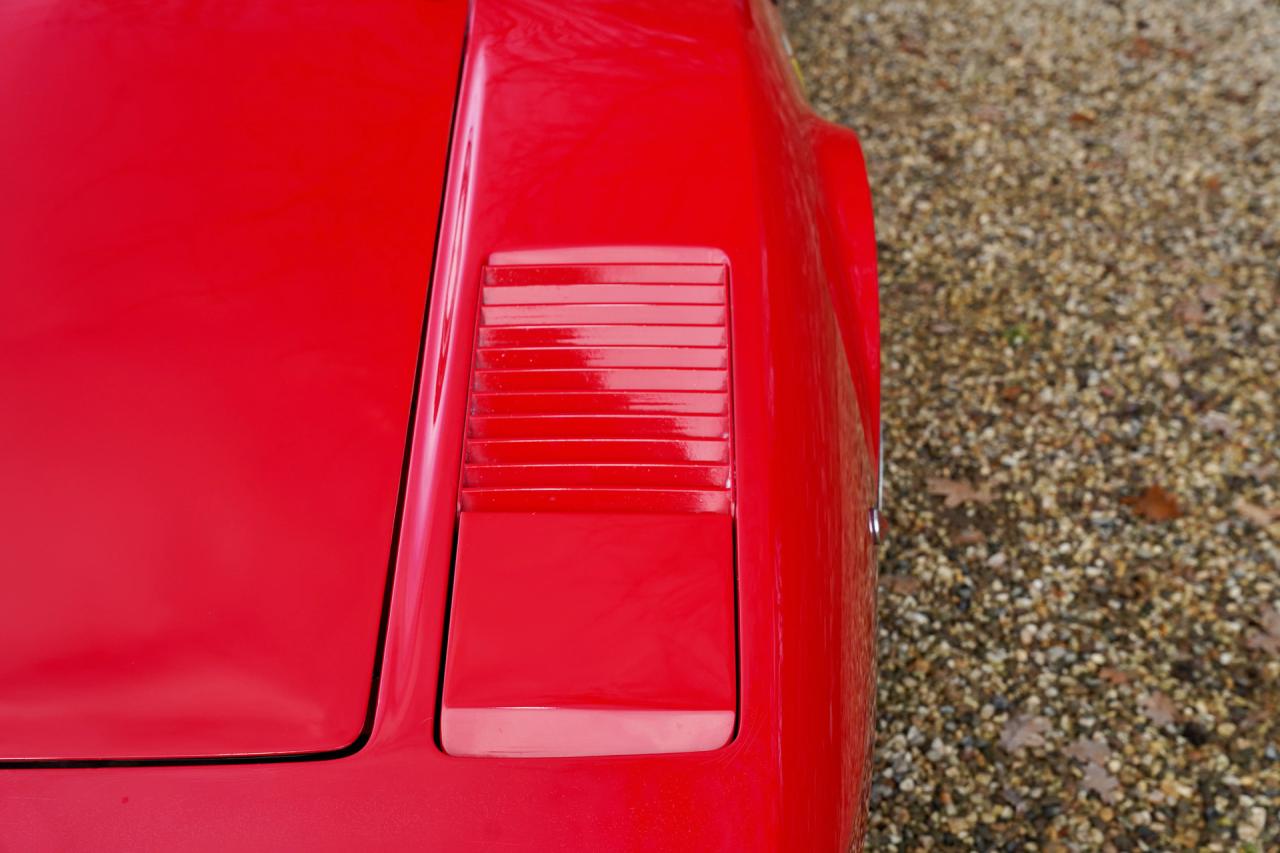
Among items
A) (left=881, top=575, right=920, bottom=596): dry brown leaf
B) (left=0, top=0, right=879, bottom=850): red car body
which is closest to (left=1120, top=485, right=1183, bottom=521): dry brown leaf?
(left=881, top=575, right=920, bottom=596): dry brown leaf

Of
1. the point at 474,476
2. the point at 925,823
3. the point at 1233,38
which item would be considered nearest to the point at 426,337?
the point at 474,476

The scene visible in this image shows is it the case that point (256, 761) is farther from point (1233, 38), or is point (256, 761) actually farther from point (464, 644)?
point (1233, 38)

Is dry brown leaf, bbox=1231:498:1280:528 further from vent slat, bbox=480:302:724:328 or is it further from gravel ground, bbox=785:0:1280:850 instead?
vent slat, bbox=480:302:724:328

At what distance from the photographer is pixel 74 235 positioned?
1.16 meters

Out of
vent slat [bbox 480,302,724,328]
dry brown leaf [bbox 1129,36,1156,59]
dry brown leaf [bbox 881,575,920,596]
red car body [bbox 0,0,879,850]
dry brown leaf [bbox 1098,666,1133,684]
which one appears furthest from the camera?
dry brown leaf [bbox 1129,36,1156,59]

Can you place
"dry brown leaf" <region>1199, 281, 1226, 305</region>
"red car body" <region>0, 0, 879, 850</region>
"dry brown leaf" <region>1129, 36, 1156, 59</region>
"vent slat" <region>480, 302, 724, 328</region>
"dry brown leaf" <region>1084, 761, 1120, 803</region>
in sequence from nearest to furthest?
"red car body" <region>0, 0, 879, 850</region> → "vent slat" <region>480, 302, 724, 328</region> → "dry brown leaf" <region>1084, 761, 1120, 803</region> → "dry brown leaf" <region>1199, 281, 1226, 305</region> → "dry brown leaf" <region>1129, 36, 1156, 59</region>

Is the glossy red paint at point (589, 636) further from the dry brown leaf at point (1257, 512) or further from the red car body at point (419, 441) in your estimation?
the dry brown leaf at point (1257, 512)

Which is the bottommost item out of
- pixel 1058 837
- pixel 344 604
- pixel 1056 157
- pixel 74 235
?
pixel 1058 837

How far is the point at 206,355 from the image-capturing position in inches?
42.5

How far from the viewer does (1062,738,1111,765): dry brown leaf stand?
2100 mm

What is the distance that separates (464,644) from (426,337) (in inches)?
13.3

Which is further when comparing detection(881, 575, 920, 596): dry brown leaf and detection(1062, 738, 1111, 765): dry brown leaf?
detection(881, 575, 920, 596): dry brown leaf

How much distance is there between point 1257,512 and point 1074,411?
0.46 metres

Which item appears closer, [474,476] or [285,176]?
[474,476]
